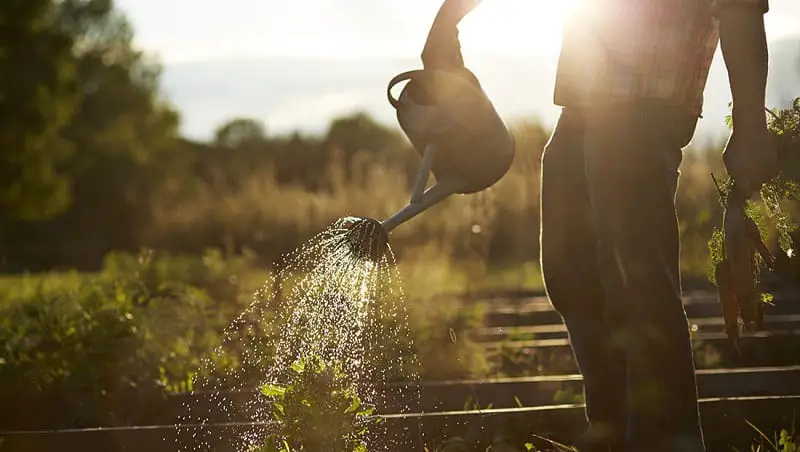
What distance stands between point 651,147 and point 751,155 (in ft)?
0.95

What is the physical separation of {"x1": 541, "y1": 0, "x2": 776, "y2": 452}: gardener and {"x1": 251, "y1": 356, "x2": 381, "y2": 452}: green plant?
920 millimetres

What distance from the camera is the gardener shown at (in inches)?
133

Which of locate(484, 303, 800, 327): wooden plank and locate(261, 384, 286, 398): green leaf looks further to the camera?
locate(484, 303, 800, 327): wooden plank

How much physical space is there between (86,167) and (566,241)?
130 feet

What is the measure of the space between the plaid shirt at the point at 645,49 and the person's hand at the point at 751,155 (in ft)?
0.91

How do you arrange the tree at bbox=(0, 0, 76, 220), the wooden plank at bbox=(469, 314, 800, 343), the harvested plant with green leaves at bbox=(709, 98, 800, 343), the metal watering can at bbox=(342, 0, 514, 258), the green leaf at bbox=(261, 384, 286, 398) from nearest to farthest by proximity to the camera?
1. the harvested plant with green leaves at bbox=(709, 98, 800, 343)
2. the green leaf at bbox=(261, 384, 286, 398)
3. the metal watering can at bbox=(342, 0, 514, 258)
4. the wooden plank at bbox=(469, 314, 800, 343)
5. the tree at bbox=(0, 0, 76, 220)

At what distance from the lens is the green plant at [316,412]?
156 inches

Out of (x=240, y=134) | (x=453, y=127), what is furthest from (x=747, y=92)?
(x=240, y=134)

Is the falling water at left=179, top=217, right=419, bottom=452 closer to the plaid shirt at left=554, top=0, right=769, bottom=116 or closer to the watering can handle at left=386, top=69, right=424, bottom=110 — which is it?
the watering can handle at left=386, top=69, right=424, bottom=110

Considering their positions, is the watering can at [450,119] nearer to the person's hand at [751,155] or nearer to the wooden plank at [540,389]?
the person's hand at [751,155]

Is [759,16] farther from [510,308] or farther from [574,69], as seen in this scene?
[510,308]

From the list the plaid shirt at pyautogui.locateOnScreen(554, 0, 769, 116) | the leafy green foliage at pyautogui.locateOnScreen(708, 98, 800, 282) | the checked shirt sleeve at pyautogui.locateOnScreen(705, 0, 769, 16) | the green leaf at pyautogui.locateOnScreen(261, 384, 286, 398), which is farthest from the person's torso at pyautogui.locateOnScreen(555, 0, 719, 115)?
the green leaf at pyautogui.locateOnScreen(261, 384, 286, 398)

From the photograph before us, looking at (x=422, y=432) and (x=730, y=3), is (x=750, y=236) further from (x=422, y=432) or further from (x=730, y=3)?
(x=422, y=432)

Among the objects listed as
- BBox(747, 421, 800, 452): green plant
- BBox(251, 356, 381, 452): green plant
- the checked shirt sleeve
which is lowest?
BBox(747, 421, 800, 452): green plant
